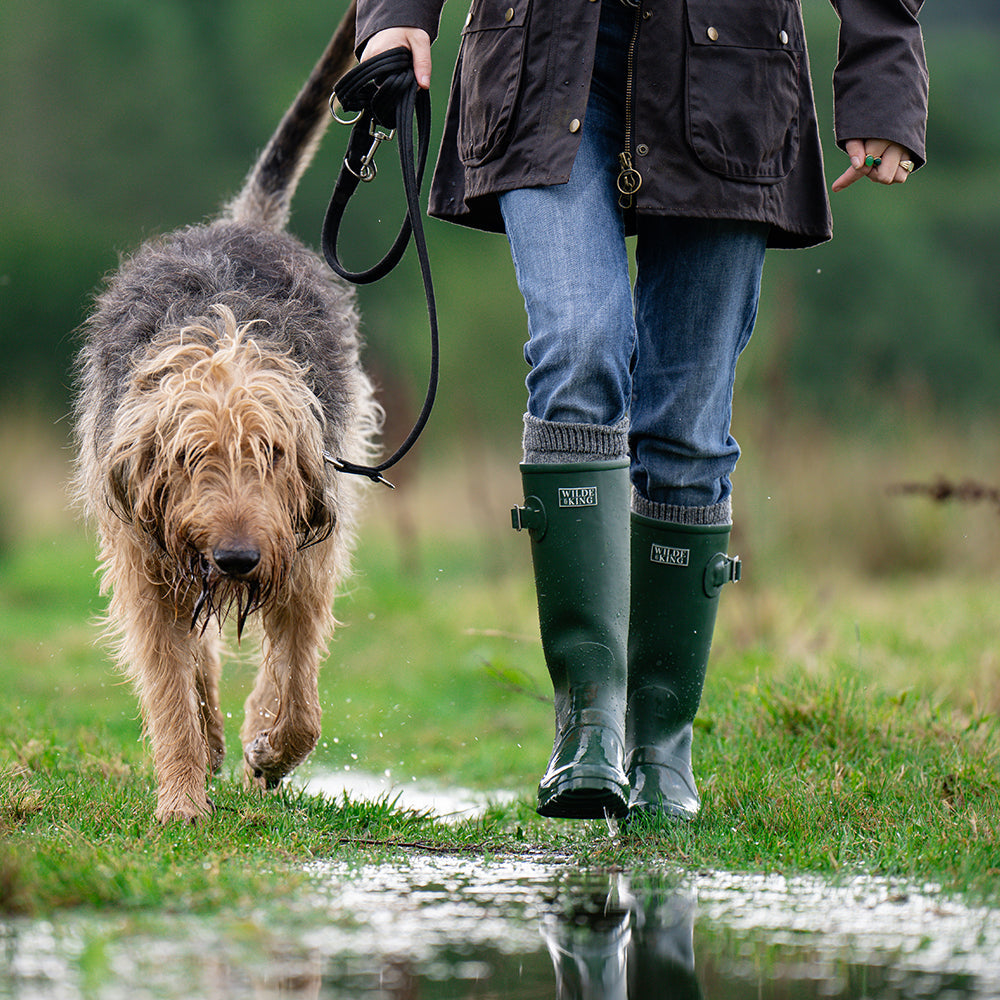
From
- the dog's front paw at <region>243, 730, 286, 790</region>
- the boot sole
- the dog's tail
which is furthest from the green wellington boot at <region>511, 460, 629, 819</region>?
the dog's tail

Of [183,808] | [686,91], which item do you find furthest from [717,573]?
[183,808]

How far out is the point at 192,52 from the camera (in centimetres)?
2545

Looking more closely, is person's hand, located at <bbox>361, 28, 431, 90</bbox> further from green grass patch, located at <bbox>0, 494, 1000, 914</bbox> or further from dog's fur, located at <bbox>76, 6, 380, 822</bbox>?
green grass patch, located at <bbox>0, 494, 1000, 914</bbox>

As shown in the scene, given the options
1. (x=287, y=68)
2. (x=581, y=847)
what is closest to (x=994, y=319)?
(x=287, y=68)

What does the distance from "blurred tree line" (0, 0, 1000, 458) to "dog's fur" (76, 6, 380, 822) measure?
15275 mm

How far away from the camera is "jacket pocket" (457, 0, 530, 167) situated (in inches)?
125

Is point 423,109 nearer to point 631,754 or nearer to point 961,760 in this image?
point 631,754

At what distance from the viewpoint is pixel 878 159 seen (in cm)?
336

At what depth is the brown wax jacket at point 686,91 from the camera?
315cm

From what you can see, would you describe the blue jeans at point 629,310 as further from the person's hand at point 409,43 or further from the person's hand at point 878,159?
the person's hand at point 409,43

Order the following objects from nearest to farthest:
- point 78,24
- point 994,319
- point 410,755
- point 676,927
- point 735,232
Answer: point 676,927 → point 735,232 → point 410,755 → point 994,319 → point 78,24

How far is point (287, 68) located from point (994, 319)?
44.6 feet

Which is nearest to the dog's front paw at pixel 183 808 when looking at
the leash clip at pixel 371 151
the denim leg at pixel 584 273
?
the denim leg at pixel 584 273

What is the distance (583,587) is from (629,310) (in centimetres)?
67
